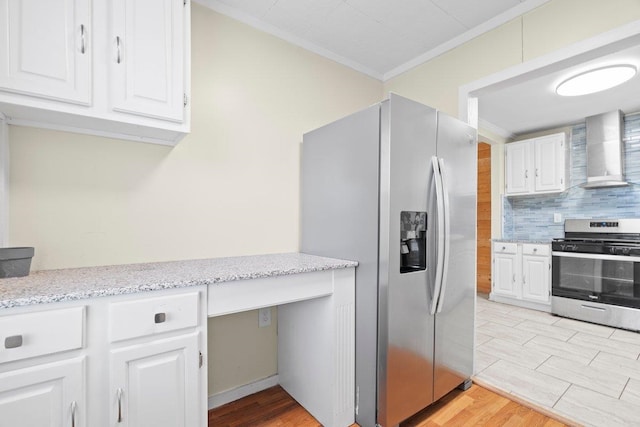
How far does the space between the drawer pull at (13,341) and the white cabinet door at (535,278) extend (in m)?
4.75

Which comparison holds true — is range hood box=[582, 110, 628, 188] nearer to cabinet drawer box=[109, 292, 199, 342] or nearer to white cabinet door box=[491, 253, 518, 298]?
white cabinet door box=[491, 253, 518, 298]

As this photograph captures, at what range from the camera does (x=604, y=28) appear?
162cm

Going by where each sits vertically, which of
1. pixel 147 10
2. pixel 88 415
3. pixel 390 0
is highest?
pixel 390 0

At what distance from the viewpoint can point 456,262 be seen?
1.89 m

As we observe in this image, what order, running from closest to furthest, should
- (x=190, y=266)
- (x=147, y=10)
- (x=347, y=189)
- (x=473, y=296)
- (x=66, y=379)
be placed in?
(x=66, y=379), (x=147, y=10), (x=190, y=266), (x=347, y=189), (x=473, y=296)

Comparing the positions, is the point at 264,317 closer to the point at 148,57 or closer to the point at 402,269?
the point at 402,269

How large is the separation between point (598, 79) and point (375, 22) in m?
2.05

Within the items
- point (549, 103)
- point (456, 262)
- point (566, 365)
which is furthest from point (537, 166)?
point (456, 262)

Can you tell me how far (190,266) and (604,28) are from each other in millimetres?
2541

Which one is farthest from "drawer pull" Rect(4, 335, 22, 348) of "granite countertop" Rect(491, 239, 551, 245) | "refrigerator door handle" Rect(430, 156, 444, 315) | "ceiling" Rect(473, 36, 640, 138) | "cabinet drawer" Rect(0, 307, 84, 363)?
"granite countertop" Rect(491, 239, 551, 245)

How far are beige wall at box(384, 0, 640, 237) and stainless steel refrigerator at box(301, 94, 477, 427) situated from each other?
1.73 ft

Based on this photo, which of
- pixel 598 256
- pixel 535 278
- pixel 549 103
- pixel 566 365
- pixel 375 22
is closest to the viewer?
pixel 375 22

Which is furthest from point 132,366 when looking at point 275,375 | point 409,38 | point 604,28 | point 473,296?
point 604,28

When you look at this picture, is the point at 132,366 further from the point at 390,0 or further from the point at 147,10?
the point at 390,0
